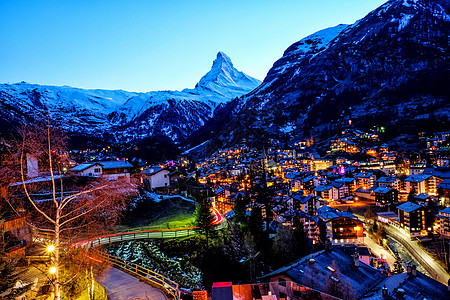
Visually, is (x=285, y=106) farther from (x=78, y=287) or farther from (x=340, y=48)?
(x=78, y=287)

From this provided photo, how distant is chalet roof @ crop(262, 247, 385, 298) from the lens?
22.4 m

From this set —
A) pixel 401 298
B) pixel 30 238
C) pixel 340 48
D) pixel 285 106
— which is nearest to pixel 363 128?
pixel 285 106

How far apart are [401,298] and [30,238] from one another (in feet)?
91.2

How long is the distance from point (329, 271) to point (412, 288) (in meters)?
6.83

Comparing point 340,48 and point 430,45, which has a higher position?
point 340,48

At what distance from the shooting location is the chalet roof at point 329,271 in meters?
22.4

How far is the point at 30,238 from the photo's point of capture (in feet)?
50.8

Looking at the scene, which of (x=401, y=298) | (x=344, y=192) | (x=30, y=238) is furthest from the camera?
(x=344, y=192)

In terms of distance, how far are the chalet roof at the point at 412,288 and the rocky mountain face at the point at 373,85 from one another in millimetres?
101107

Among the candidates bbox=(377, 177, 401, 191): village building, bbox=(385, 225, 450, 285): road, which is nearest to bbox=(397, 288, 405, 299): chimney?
bbox=(385, 225, 450, 285): road

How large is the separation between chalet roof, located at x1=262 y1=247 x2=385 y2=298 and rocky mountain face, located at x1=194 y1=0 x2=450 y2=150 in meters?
101

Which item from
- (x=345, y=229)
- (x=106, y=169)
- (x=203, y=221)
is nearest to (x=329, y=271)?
(x=203, y=221)

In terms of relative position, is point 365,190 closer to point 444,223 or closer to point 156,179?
point 444,223

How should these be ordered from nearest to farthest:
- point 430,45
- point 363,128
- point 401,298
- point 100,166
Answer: point 401,298 < point 100,166 < point 363,128 < point 430,45
